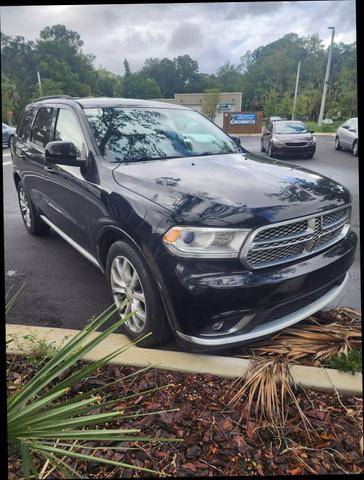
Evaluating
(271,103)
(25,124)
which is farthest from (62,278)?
(271,103)

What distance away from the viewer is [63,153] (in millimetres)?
2611

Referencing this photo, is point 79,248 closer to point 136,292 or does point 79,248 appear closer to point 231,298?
point 136,292

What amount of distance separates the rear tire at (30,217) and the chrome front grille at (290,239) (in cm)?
312

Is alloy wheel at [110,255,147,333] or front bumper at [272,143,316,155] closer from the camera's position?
alloy wheel at [110,255,147,333]

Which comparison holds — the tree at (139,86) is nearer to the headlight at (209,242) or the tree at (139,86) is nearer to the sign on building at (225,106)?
the sign on building at (225,106)

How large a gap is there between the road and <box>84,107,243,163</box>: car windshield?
1.69 feet

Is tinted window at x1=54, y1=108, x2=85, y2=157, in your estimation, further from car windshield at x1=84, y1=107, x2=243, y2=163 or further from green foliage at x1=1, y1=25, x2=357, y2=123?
green foliage at x1=1, y1=25, x2=357, y2=123

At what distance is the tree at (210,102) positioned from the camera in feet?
9.02

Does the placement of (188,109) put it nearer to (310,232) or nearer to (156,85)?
(156,85)

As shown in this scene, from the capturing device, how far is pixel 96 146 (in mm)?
2639

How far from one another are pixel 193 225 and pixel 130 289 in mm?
739

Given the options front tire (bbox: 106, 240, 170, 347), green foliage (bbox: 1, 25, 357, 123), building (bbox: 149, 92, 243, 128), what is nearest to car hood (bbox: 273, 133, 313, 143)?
green foliage (bbox: 1, 25, 357, 123)

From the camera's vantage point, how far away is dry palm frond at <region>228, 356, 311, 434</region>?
1746 mm

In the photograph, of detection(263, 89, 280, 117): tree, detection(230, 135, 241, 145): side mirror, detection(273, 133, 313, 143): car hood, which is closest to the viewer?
detection(263, 89, 280, 117): tree
